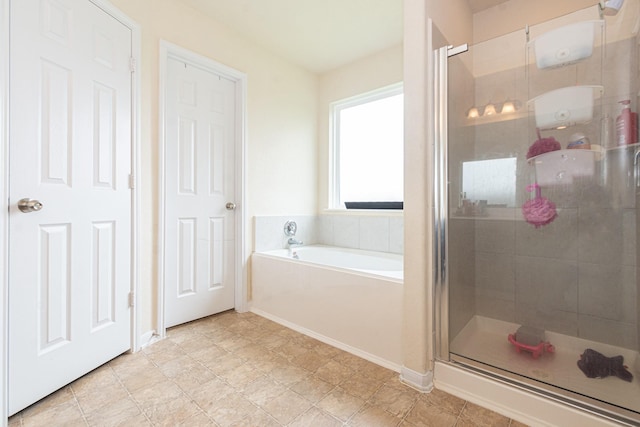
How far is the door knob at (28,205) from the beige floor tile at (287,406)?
141 cm

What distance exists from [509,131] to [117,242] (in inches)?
94.5

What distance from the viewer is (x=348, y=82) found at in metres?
2.99

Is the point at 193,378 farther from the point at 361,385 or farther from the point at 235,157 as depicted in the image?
the point at 235,157

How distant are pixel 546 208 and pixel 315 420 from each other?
5.27 ft

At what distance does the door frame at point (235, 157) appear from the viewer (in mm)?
2012

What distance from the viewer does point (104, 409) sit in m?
1.32

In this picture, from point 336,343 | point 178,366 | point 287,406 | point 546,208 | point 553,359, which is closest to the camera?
point 287,406

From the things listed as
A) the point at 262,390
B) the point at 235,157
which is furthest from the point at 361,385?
the point at 235,157

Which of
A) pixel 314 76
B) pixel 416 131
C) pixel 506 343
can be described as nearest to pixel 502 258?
pixel 506 343

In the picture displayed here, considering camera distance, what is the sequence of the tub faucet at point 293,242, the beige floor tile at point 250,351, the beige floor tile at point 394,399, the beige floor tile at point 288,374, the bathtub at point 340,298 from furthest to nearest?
the tub faucet at point 293,242
the beige floor tile at point 250,351
the bathtub at point 340,298
the beige floor tile at point 288,374
the beige floor tile at point 394,399

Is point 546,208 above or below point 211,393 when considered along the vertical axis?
above

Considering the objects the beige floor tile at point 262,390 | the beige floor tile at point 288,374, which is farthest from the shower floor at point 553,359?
the beige floor tile at point 262,390

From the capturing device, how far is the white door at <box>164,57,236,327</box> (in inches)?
85.5

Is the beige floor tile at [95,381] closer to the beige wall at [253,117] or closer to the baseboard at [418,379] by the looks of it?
the beige wall at [253,117]
